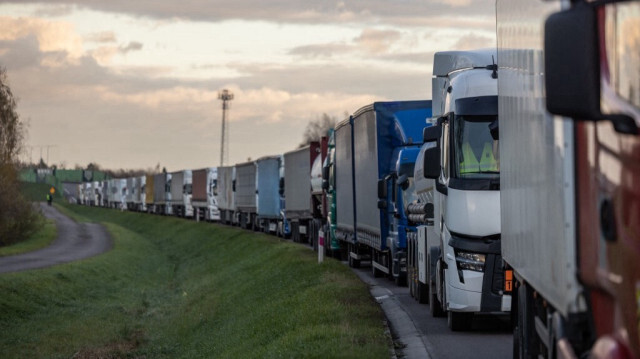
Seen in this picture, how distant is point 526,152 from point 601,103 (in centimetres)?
284

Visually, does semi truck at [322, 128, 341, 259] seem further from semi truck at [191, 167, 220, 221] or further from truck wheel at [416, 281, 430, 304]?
semi truck at [191, 167, 220, 221]

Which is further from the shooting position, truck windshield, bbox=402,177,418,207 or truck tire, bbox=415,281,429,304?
truck windshield, bbox=402,177,418,207

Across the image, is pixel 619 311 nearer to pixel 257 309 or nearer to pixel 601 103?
pixel 601 103

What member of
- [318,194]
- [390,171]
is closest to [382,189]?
[390,171]

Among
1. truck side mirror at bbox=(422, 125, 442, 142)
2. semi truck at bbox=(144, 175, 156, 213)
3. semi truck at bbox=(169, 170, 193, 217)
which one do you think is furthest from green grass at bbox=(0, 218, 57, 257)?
truck side mirror at bbox=(422, 125, 442, 142)

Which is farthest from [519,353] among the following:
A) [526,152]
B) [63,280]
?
[63,280]

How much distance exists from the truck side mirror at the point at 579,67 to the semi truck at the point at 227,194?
67.0m

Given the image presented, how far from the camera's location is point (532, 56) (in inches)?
288

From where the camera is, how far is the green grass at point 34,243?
58216 mm

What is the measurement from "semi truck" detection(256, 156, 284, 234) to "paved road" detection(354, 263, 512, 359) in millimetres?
34826

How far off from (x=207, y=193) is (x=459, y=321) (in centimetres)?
6794

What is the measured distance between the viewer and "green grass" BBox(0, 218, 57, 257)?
191 feet

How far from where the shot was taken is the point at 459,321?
1567 cm

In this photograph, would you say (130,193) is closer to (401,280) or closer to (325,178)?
(325,178)
